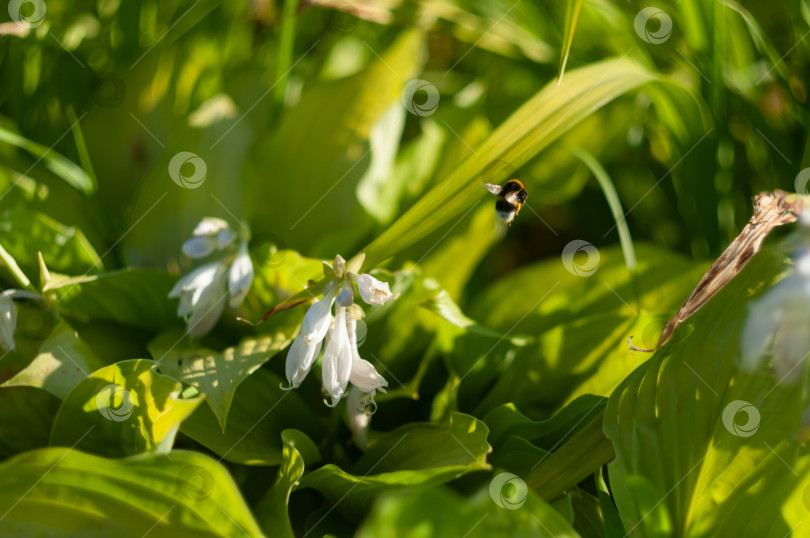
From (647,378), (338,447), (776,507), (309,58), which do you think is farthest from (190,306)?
(309,58)

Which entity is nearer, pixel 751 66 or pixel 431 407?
pixel 431 407

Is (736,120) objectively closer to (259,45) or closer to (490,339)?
(490,339)

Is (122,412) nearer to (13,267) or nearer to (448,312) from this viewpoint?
(13,267)

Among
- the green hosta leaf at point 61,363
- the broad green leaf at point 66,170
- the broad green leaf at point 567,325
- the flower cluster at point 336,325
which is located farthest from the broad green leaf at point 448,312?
the broad green leaf at point 66,170

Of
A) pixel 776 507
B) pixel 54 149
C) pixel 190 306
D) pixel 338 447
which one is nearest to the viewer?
pixel 776 507

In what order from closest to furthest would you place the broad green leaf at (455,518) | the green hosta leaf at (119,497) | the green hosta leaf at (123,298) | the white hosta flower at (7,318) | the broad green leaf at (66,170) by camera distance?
the broad green leaf at (455,518), the green hosta leaf at (119,497), the white hosta flower at (7,318), the green hosta leaf at (123,298), the broad green leaf at (66,170)

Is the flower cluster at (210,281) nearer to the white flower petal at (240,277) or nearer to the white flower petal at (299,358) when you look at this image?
the white flower petal at (240,277)

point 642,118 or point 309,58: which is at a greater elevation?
point 642,118
